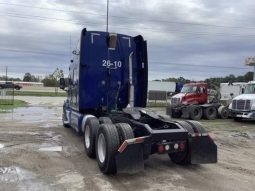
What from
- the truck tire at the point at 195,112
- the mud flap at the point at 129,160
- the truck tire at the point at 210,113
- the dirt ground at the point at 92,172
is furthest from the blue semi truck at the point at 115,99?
the truck tire at the point at 210,113

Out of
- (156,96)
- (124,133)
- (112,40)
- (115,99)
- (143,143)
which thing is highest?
(112,40)

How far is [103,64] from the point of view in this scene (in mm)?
12906

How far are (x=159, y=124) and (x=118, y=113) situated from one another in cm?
203

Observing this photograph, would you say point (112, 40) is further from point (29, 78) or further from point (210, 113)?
point (29, 78)

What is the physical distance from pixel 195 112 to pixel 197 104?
59.4 inches

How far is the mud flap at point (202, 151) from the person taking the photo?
9.27 meters

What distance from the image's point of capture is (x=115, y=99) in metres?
13.1

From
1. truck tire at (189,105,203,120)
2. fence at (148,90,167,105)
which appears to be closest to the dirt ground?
truck tire at (189,105,203,120)

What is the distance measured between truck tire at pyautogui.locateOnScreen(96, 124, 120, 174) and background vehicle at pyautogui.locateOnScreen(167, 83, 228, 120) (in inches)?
696

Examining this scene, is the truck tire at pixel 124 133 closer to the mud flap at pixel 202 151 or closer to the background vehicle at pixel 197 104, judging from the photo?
the mud flap at pixel 202 151

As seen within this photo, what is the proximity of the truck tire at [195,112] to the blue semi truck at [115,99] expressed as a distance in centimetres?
1203

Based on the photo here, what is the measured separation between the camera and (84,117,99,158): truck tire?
33.3 feet

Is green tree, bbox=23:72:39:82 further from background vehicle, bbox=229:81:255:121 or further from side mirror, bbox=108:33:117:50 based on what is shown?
side mirror, bbox=108:33:117:50

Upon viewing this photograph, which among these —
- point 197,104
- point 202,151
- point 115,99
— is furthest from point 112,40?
point 197,104
